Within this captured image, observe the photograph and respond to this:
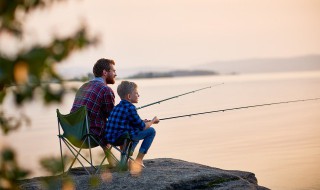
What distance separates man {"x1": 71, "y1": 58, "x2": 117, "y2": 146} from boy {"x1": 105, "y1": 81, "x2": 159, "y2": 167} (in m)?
0.22

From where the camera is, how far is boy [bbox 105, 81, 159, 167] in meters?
6.32

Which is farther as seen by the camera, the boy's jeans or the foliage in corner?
the boy's jeans

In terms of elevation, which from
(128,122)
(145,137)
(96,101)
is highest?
(96,101)

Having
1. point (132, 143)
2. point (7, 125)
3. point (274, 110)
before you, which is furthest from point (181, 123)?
point (7, 125)

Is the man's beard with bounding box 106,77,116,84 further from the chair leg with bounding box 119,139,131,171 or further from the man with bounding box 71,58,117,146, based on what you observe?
the chair leg with bounding box 119,139,131,171

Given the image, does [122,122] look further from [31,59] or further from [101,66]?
[31,59]

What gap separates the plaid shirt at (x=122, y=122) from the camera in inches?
249

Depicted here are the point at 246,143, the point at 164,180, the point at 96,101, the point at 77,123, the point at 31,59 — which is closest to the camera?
the point at 31,59

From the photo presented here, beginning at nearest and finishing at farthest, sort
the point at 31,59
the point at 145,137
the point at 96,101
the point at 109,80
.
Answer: the point at 31,59 → the point at 145,137 → the point at 96,101 → the point at 109,80

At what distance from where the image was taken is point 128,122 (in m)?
Answer: 6.39

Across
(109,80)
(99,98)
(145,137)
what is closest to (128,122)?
(145,137)

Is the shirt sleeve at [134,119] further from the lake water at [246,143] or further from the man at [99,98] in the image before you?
the lake water at [246,143]

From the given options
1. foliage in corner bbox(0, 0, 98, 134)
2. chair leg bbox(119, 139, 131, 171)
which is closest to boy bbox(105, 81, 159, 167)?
chair leg bbox(119, 139, 131, 171)

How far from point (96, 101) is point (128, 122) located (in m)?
0.47
